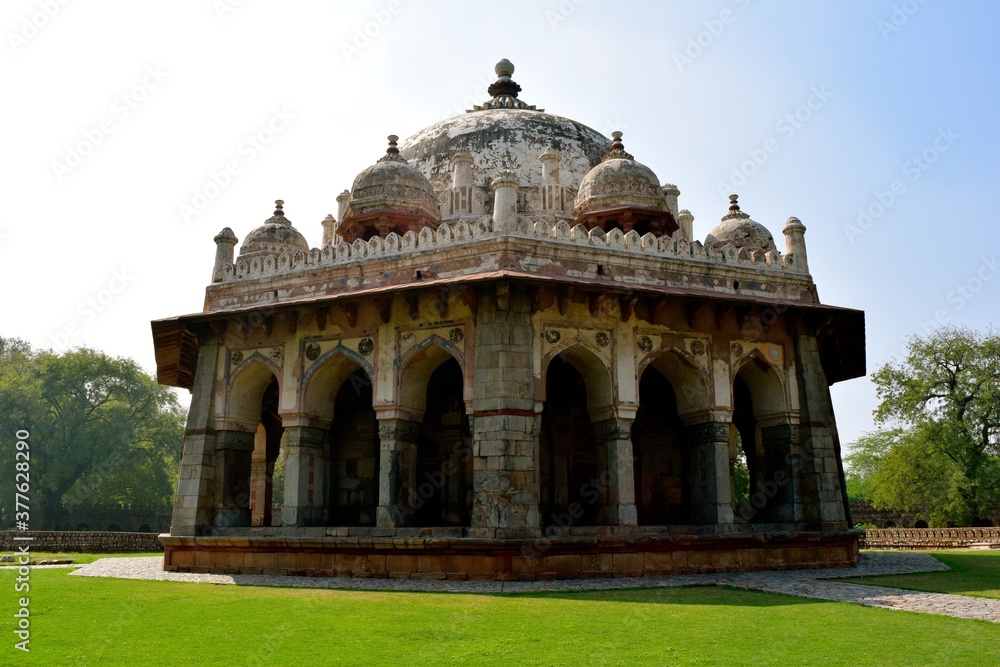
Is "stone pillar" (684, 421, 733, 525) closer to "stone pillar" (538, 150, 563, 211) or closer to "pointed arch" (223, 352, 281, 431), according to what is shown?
"stone pillar" (538, 150, 563, 211)

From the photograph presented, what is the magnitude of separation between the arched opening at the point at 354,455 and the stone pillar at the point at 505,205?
14.5ft

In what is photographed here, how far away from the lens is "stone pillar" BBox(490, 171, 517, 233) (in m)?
13.8

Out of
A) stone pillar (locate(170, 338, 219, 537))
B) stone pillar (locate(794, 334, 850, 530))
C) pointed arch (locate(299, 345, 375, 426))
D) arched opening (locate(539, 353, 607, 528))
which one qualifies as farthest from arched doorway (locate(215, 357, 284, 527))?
stone pillar (locate(794, 334, 850, 530))

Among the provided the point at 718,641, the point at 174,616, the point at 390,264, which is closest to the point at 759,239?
the point at 390,264

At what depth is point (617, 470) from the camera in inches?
519

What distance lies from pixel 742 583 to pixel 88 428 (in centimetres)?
3516

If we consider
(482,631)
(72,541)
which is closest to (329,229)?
(72,541)

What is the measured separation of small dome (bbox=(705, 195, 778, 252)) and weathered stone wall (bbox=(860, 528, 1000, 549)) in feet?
37.8

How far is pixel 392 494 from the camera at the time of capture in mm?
13195

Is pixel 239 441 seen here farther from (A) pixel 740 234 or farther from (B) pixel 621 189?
(A) pixel 740 234

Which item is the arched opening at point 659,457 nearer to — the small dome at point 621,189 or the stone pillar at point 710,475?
the stone pillar at point 710,475

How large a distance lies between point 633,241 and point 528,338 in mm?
3065

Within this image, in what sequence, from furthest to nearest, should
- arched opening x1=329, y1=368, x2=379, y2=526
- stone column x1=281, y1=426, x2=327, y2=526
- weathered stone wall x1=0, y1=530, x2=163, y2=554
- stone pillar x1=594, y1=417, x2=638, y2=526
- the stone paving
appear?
1. weathered stone wall x1=0, y1=530, x2=163, y2=554
2. arched opening x1=329, y1=368, x2=379, y2=526
3. stone column x1=281, y1=426, x2=327, y2=526
4. stone pillar x1=594, y1=417, x2=638, y2=526
5. the stone paving

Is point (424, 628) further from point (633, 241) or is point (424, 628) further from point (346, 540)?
point (633, 241)
